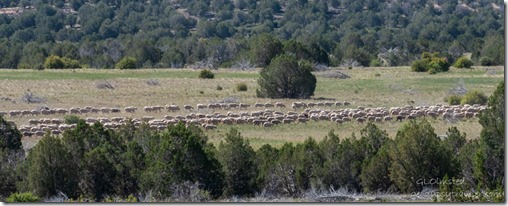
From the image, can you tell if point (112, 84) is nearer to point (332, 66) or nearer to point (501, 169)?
point (332, 66)

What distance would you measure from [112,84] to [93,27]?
60451 mm

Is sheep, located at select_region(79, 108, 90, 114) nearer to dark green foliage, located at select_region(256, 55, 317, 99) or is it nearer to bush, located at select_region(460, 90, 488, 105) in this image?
dark green foliage, located at select_region(256, 55, 317, 99)

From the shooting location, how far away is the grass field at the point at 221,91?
1597 inches

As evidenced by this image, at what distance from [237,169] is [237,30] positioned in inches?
3749

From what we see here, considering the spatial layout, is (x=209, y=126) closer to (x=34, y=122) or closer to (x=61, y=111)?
(x=34, y=122)

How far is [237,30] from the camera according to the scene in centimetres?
11881

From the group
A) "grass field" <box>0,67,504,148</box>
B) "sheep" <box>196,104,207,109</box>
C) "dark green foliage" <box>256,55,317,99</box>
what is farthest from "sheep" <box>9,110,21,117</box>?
"dark green foliage" <box>256,55,317,99</box>

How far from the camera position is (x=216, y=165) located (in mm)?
23375

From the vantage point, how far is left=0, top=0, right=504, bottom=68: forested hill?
259ft

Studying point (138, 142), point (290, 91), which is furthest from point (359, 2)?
point (138, 142)

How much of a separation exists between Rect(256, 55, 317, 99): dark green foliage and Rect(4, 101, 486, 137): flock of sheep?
469 cm

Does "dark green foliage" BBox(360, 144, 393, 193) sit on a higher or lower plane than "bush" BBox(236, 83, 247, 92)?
higher

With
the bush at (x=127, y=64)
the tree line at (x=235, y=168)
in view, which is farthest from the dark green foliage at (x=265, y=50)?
the tree line at (x=235, y=168)

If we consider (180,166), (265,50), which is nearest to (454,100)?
(265,50)
